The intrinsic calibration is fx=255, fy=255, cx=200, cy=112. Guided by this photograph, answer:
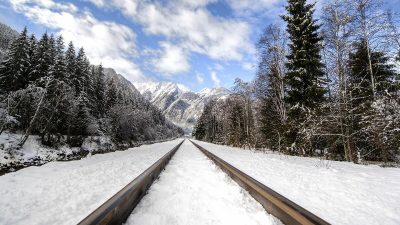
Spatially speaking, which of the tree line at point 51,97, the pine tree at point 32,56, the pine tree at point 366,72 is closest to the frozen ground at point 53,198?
the pine tree at point 366,72

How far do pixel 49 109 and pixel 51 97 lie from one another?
3.02 meters

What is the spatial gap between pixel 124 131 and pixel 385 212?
5394cm

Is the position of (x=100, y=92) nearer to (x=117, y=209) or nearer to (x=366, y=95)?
(x=366, y=95)

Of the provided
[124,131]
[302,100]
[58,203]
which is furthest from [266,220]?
[124,131]

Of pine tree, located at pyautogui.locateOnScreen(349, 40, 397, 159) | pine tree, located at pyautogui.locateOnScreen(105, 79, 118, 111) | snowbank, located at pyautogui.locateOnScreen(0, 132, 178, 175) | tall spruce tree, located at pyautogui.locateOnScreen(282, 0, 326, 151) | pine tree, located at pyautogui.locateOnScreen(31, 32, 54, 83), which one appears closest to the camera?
pine tree, located at pyautogui.locateOnScreen(349, 40, 397, 159)

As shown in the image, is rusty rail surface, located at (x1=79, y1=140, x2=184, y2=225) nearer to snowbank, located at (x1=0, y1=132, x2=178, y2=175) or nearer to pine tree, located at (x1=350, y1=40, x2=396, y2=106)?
pine tree, located at (x1=350, y1=40, x2=396, y2=106)

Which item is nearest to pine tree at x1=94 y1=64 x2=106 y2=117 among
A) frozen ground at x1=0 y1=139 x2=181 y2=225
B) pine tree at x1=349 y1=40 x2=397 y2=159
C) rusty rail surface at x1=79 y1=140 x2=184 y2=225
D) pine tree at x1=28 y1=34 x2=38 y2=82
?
pine tree at x1=28 y1=34 x2=38 y2=82

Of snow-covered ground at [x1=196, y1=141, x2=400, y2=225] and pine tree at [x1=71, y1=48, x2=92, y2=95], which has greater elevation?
pine tree at [x1=71, y1=48, x2=92, y2=95]

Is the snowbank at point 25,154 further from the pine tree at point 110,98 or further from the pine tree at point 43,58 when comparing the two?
the pine tree at point 110,98

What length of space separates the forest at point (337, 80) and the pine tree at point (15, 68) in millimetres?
33776

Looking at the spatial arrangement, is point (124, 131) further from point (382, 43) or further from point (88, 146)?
point (382, 43)

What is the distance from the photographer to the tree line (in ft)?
85.6

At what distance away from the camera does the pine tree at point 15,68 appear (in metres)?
36.3

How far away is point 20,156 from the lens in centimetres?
2155
